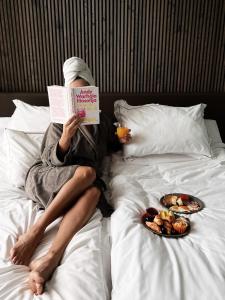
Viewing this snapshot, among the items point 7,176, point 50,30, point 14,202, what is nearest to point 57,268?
point 14,202


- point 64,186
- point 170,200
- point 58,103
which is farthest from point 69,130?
point 170,200

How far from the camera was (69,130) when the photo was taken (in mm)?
1505

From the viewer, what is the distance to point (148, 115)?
6.86 feet

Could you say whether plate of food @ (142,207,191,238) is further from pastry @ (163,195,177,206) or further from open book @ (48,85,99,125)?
open book @ (48,85,99,125)

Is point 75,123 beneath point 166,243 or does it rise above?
above

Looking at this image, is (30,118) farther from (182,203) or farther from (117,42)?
(182,203)

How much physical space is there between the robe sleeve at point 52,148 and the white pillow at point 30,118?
353 millimetres

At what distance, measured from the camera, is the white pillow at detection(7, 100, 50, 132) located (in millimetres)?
Result: 2031

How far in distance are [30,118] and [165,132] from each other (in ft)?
3.16

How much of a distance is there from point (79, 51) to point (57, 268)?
1.72 metres

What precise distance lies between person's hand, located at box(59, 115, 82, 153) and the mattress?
356mm

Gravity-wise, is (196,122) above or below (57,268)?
above

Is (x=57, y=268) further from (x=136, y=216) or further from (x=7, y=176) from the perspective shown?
(x=7, y=176)

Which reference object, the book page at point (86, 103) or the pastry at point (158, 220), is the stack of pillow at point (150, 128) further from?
the pastry at point (158, 220)
